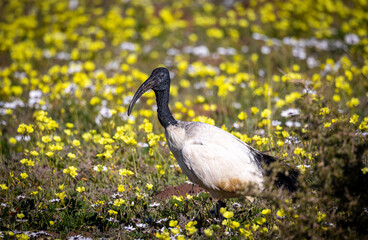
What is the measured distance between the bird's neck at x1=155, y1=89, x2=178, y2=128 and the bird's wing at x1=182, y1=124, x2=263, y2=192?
452 millimetres

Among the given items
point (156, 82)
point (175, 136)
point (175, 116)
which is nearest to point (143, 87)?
point (156, 82)

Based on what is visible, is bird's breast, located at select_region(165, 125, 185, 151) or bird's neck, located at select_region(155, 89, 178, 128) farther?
bird's neck, located at select_region(155, 89, 178, 128)

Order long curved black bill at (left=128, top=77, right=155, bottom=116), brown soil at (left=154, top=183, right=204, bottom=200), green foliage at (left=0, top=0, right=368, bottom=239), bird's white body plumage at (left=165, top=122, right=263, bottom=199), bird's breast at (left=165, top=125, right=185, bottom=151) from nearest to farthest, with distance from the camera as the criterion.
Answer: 1. green foliage at (left=0, top=0, right=368, bottom=239)
2. bird's white body plumage at (left=165, top=122, right=263, bottom=199)
3. bird's breast at (left=165, top=125, right=185, bottom=151)
4. long curved black bill at (left=128, top=77, right=155, bottom=116)
5. brown soil at (left=154, top=183, right=204, bottom=200)

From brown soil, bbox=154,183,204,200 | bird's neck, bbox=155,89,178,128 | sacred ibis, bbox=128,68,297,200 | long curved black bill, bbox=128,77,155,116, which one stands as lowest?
brown soil, bbox=154,183,204,200

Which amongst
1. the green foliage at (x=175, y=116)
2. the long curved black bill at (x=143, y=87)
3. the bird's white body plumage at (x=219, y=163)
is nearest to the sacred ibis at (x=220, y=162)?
the bird's white body plumage at (x=219, y=163)

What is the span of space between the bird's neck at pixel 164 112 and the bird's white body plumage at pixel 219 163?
0.37 meters

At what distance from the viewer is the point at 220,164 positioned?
3930 millimetres

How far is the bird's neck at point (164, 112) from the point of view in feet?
14.4

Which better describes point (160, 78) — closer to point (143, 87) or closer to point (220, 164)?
point (143, 87)

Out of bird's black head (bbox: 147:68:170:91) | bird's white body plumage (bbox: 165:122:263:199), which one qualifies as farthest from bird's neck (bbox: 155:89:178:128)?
bird's white body plumage (bbox: 165:122:263:199)

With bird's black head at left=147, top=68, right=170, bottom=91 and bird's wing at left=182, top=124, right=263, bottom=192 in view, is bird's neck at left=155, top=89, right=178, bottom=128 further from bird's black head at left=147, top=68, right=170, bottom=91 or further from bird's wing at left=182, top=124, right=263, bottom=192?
bird's wing at left=182, top=124, right=263, bottom=192

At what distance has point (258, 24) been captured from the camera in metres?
11.0

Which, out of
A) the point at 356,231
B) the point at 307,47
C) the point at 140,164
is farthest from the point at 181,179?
the point at 307,47

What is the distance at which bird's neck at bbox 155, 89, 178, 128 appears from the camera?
Result: 173 inches
